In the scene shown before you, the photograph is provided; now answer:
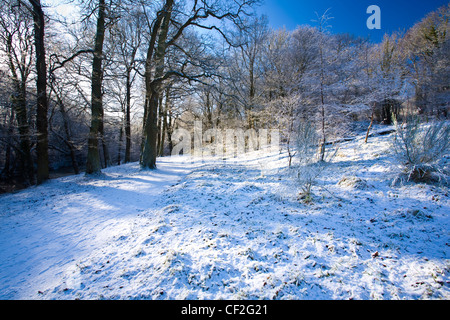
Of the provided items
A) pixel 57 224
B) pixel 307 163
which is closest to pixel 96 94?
pixel 57 224

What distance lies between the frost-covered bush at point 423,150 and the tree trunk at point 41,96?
13.9 metres

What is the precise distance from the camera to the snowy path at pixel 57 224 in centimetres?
258

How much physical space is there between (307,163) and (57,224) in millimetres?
6702

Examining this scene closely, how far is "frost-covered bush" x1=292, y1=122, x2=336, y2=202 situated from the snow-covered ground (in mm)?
277

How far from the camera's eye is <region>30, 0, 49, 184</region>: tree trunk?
7.53 metres

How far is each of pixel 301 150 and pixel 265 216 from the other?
2.15 m

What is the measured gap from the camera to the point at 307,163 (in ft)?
14.6

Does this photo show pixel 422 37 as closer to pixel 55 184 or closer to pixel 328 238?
pixel 328 238

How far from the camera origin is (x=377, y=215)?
359 centimetres
